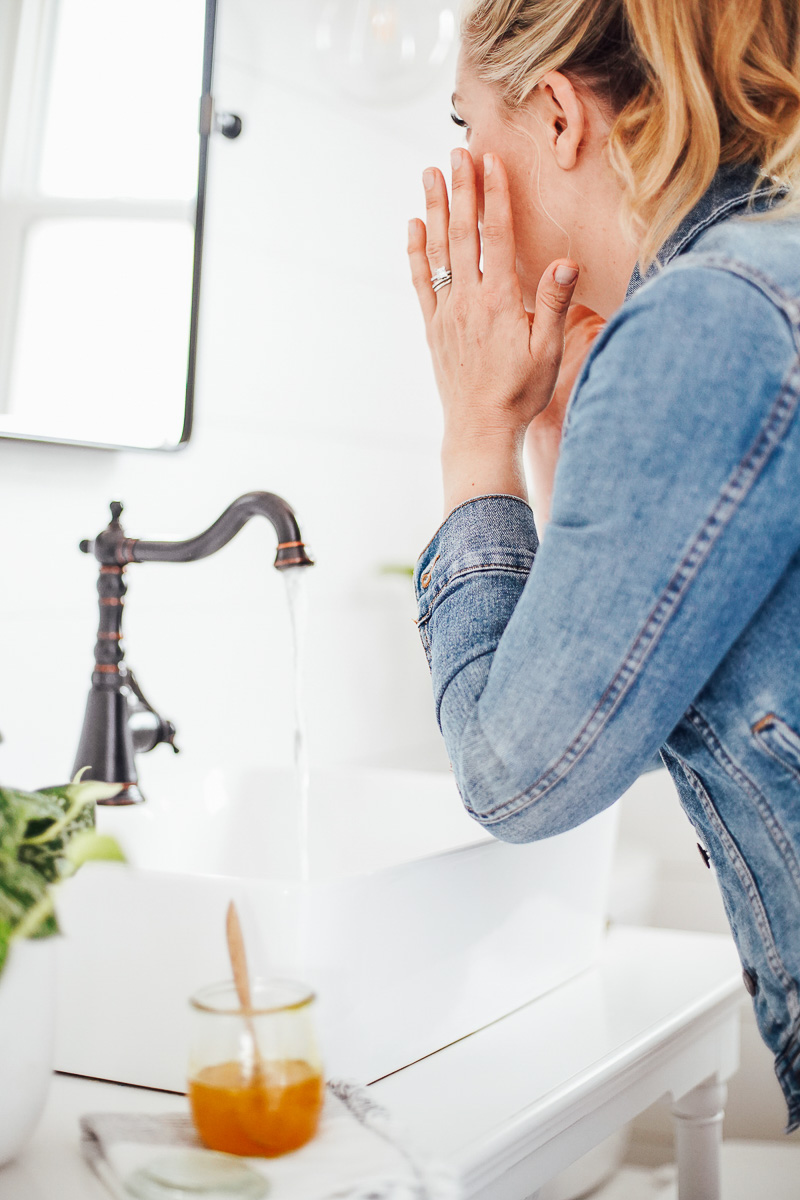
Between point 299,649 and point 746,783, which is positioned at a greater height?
point 299,649

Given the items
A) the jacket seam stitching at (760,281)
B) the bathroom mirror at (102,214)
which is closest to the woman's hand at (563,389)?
the bathroom mirror at (102,214)

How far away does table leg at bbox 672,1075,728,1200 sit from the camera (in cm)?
104

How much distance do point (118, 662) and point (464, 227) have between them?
457 millimetres

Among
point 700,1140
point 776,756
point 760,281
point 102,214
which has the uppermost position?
point 102,214

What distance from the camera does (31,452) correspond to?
1048 mm

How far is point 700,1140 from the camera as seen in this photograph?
3.46ft

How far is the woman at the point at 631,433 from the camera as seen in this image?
1.73 feet

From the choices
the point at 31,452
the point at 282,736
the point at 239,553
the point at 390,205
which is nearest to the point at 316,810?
the point at 282,736

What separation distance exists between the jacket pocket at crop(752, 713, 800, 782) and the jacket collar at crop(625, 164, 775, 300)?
0.30m

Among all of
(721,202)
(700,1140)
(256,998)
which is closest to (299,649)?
(256,998)

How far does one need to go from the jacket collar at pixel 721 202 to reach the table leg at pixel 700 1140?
0.77m

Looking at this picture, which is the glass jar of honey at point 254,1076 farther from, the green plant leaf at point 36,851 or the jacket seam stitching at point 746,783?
the jacket seam stitching at point 746,783

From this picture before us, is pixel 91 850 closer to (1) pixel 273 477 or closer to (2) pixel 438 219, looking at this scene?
(2) pixel 438 219

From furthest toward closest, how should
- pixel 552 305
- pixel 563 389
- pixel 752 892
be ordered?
1. pixel 563 389
2. pixel 552 305
3. pixel 752 892
